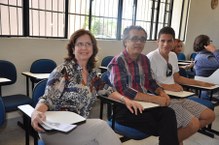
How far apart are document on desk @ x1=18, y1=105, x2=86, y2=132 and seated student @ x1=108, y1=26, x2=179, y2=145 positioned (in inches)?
20.3

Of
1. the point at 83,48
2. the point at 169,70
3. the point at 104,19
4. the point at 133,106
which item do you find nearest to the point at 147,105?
the point at 133,106

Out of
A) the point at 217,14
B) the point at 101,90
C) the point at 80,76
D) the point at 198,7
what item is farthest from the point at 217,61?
the point at 217,14

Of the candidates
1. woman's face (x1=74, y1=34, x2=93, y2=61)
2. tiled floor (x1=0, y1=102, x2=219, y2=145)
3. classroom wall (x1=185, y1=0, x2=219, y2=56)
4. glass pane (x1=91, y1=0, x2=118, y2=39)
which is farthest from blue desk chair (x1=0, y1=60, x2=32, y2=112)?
classroom wall (x1=185, y1=0, x2=219, y2=56)

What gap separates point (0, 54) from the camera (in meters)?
2.73

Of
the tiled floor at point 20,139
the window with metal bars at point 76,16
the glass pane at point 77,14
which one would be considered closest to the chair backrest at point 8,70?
the window with metal bars at point 76,16

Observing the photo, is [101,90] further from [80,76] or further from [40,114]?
[40,114]

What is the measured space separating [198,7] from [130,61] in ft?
16.4

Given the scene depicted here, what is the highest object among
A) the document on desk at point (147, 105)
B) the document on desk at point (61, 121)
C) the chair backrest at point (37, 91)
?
the chair backrest at point (37, 91)

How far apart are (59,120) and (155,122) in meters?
0.80

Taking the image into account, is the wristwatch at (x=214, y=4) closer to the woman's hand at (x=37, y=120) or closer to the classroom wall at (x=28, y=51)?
the classroom wall at (x=28, y=51)

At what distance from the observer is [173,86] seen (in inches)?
88.9

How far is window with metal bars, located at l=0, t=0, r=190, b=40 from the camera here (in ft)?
9.71

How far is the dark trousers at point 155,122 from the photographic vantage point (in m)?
1.60

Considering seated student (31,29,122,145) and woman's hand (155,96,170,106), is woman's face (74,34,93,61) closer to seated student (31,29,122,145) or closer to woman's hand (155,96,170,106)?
seated student (31,29,122,145)
